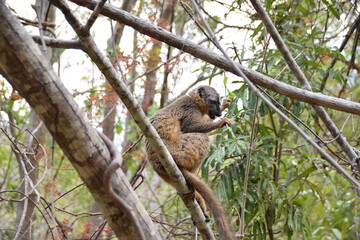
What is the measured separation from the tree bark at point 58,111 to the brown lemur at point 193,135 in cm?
180

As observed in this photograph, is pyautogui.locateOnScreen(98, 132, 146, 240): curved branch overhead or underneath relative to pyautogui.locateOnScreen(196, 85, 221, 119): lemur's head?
underneath

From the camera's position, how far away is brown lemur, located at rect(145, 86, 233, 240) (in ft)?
14.1

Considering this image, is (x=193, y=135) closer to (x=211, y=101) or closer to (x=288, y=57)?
→ (x=211, y=101)

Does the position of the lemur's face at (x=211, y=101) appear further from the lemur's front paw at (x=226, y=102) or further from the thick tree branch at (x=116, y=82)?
the thick tree branch at (x=116, y=82)

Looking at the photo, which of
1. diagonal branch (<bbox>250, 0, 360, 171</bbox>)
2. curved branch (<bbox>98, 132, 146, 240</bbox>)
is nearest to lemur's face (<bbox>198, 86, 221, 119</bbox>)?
diagonal branch (<bbox>250, 0, 360, 171</bbox>)

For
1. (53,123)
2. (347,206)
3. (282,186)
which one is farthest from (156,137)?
(347,206)

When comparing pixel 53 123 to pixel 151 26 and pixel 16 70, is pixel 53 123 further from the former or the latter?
pixel 151 26

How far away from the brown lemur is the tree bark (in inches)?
71.0

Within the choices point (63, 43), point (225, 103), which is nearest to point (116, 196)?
point (63, 43)

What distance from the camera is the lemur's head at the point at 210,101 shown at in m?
6.10

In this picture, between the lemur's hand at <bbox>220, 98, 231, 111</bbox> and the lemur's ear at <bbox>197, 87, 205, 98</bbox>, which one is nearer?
the lemur's hand at <bbox>220, 98, 231, 111</bbox>

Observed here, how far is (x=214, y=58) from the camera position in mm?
3990

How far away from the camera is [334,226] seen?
668 cm

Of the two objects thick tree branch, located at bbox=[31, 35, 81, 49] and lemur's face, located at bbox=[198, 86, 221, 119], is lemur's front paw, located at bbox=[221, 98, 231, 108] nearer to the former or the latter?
lemur's face, located at bbox=[198, 86, 221, 119]
